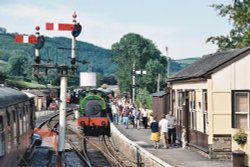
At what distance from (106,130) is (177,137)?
8803mm

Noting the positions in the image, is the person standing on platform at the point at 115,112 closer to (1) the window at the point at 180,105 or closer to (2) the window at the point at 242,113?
(1) the window at the point at 180,105

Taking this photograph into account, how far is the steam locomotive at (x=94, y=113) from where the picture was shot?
32.1 metres

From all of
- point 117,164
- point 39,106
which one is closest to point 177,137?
point 117,164

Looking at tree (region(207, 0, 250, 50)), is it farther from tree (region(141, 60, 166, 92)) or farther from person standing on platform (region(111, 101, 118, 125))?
tree (region(141, 60, 166, 92))

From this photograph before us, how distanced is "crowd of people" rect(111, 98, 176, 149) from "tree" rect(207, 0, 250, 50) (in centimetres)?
1121

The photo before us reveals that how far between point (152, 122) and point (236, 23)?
23649 millimetres

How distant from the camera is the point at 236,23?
4459 cm

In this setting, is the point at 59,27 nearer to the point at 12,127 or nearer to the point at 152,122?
the point at 12,127

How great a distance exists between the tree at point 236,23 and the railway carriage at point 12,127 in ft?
93.1

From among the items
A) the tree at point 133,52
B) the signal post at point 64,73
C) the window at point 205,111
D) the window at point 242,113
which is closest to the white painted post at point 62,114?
the signal post at point 64,73

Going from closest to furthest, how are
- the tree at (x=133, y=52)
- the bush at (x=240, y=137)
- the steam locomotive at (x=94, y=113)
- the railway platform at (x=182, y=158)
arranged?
the bush at (x=240, y=137) < the railway platform at (x=182, y=158) < the steam locomotive at (x=94, y=113) < the tree at (x=133, y=52)

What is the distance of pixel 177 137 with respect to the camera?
85.3 feet

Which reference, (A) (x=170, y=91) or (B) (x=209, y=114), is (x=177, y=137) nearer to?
(A) (x=170, y=91)

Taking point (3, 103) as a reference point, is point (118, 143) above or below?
below
